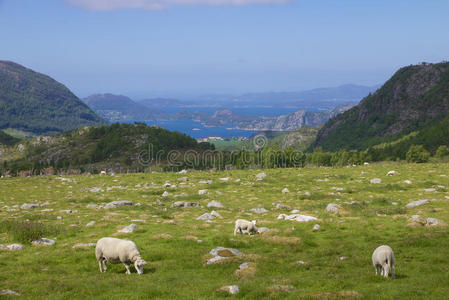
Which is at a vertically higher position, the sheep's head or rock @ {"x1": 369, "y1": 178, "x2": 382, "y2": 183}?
the sheep's head

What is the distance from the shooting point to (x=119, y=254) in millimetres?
16641

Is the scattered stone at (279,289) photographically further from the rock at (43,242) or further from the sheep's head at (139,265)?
the rock at (43,242)

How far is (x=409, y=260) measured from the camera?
57.0 feet

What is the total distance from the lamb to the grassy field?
0.49 metres

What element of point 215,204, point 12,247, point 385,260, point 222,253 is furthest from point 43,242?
point 385,260

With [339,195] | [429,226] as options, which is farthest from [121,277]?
[339,195]

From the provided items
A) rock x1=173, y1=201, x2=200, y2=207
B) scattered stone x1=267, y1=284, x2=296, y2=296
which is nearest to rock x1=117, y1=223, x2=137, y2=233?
rock x1=173, y1=201, x2=200, y2=207

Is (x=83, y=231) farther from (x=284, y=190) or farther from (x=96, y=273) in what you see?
(x=284, y=190)

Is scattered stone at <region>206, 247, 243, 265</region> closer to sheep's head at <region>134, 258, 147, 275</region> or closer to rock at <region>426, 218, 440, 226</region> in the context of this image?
sheep's head at <region>134, 258, 147, 275</region>

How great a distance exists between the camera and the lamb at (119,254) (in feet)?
54.1

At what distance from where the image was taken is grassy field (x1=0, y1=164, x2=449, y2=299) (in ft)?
44.9

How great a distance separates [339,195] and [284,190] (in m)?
6.17

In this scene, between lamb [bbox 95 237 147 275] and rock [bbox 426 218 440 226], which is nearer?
lamb [bbox 95 237 147 275]

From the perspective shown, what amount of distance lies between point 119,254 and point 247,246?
7220 millimetres
